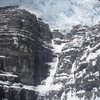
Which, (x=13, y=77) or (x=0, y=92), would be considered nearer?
(x=0, y=92)

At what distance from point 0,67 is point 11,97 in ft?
53.7

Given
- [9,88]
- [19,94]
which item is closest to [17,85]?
[19,94]

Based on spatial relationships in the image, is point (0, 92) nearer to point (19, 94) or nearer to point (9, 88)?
point (9, 88)

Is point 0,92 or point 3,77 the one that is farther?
point 3,77

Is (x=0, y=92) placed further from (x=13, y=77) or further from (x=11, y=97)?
(x=13, y=77)

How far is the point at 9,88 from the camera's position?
124625 mm

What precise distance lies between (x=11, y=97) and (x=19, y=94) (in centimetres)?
1412

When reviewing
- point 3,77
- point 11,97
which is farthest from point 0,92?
point 3,77

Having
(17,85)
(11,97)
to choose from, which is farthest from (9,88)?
(17,85)

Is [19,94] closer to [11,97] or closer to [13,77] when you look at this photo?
[13,77]

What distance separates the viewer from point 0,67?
137 meters

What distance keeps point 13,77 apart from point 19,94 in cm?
547

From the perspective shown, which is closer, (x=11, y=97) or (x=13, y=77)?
(x=11, y=97)

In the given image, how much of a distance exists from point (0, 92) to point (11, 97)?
20.2ft
